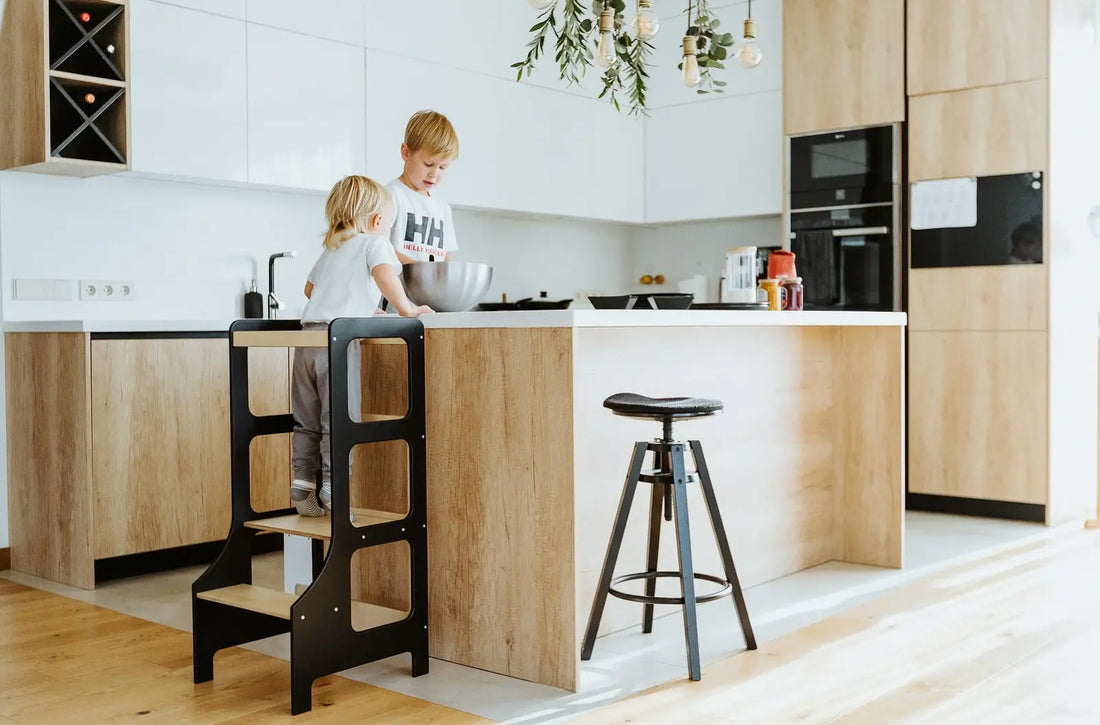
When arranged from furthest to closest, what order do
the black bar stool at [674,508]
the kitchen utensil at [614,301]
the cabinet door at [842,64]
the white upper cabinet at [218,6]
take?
the cabinet door at [842,64] < the white upper cabinet at [218,6] < the kitchen utensil at [614,301] < the black bar stool at [674,508]

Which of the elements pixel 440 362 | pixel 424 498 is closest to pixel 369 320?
pixel 440 362

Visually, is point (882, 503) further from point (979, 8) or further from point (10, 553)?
point (10, 553)

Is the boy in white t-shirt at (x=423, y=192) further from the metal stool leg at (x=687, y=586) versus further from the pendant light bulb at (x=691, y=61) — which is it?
the metal stool leg at (x=687, y=586)

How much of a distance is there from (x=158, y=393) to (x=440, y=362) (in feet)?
4.90

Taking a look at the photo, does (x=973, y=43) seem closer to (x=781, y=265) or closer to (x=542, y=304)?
(x=781, y=265)

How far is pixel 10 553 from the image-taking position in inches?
150

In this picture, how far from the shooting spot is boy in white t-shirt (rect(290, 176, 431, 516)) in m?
2.60

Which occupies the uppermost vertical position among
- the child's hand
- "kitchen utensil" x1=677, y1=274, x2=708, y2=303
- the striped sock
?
"kitchen utensil" x1=677, y1=274, x2=708, y2=303

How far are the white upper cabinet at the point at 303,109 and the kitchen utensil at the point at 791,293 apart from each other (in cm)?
200

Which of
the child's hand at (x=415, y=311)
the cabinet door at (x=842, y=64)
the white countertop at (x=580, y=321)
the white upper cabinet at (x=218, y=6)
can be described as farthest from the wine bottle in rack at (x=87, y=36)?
the cabinet door at (x=842, y=64)

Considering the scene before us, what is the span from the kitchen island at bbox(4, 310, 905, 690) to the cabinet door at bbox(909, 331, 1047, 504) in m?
1.20

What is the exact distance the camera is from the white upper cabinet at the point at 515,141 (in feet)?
15.3

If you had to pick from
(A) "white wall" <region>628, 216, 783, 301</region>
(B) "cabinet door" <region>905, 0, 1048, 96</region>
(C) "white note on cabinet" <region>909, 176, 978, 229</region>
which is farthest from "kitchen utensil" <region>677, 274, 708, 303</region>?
(B) "cabinet door" <region>905, 0, 1048, 96</region>

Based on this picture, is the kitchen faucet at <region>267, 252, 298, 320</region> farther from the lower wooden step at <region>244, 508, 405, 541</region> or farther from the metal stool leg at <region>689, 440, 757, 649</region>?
the metal stool leg at <region>689, 440, 757, 649</region>
